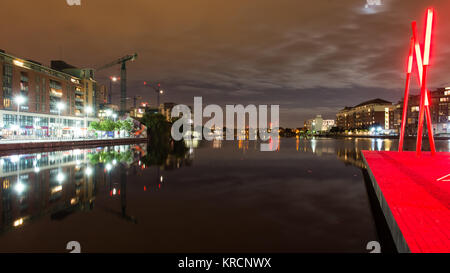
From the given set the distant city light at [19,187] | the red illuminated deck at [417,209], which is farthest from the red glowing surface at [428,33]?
the distant city light at [19,187]

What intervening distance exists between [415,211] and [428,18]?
617 inches

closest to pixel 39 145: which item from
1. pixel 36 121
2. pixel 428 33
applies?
pixel 36 121

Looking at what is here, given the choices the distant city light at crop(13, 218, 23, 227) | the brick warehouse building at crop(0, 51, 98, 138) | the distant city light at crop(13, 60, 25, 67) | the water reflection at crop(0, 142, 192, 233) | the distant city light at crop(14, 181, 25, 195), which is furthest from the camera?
the distant city light at crop(13, 60, 25, 67)

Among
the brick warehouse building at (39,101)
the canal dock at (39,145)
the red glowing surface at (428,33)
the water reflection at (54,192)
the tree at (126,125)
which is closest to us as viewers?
the water reflection at (54,192)

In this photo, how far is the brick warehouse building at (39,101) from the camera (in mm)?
68562

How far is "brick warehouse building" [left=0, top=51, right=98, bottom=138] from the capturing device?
225 feet

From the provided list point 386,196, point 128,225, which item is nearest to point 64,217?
point 128,225

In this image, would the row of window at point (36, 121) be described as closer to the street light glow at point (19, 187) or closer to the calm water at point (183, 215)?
the calm water at point (183, 215)

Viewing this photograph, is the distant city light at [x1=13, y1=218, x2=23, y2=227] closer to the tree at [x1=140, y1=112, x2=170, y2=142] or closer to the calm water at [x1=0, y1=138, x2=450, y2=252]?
the calm water at [x1=0, y1=138, x2=450, y2=252]

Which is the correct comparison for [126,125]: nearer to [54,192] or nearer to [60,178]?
[60,178]

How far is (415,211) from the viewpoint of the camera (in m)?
7.51

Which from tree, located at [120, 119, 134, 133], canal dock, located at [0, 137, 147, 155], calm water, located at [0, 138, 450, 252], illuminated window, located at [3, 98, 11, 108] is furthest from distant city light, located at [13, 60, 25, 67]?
calm water, located at [0, 138, 450, 252]

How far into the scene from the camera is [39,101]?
80.3 m
